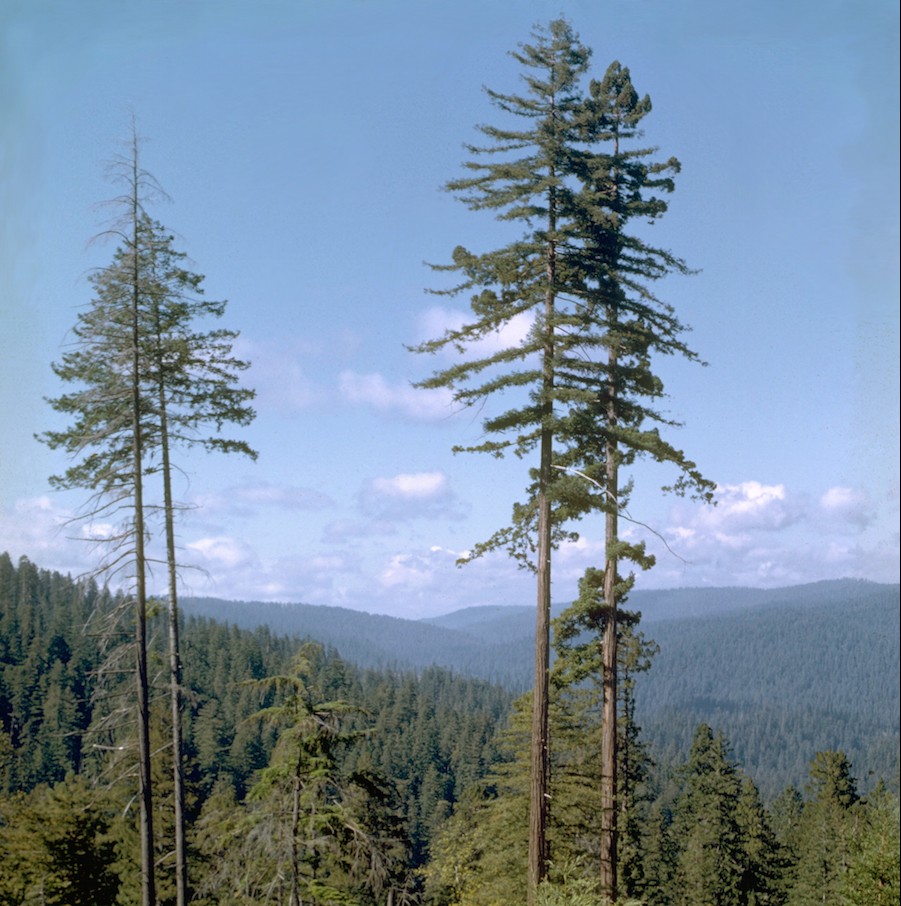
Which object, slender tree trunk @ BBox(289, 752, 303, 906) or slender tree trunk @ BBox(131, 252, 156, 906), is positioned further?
slender tree trunk @ BBox(131, 252, 156, 906)

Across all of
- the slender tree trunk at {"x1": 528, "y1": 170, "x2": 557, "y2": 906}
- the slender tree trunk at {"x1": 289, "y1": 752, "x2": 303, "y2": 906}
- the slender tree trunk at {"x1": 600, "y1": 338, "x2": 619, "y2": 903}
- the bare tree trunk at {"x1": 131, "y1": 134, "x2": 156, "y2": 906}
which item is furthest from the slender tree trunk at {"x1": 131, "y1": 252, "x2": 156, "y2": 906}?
the slender tree trunk at {"x1": 600, "y1": 338, "x2": 619, "y2": 903}

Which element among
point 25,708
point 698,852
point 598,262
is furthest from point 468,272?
point 25,708

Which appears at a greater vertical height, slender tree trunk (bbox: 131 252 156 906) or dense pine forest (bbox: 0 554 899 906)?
slender tree trunk (bbox: 131 252 156 906)

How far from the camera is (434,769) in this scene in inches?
3937

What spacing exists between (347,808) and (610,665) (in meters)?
5.58

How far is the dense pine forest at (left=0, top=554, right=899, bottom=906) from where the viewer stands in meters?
12.9

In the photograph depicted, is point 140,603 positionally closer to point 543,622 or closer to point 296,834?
point 296,834

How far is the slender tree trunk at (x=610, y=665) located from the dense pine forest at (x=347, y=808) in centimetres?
121

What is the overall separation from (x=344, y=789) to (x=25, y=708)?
92038mm

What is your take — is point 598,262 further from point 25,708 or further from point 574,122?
point 25,708

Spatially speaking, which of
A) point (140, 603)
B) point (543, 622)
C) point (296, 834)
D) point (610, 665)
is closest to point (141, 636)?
point (140, 603)

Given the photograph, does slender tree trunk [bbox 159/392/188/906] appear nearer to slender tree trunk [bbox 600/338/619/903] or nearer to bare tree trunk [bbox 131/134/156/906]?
bare tree trunk [bbox 131/134/156/906]

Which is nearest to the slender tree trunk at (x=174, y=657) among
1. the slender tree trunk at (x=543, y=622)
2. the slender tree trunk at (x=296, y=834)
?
the slender tree trunk at (x=296, y=834)

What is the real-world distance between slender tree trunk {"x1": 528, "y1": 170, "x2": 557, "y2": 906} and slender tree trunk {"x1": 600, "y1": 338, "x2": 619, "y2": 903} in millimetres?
1298
